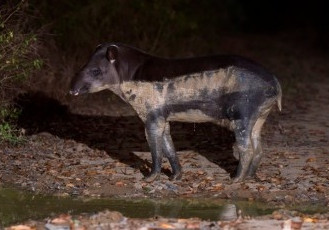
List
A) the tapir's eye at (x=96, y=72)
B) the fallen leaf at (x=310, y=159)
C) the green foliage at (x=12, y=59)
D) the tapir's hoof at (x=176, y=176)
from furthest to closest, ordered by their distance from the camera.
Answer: the green foliage at (x=12, y=59) → the fallen leaf at (x=310, y=159) → the tapir's hoof at (x=176, y=176) → the tapir's eye at (x=96, y=72)

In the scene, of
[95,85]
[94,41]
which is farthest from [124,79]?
[94,41]

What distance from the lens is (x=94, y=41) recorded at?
1970cm

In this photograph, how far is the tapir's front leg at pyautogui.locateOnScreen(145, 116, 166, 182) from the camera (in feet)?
35.9

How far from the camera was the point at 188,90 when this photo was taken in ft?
35.3

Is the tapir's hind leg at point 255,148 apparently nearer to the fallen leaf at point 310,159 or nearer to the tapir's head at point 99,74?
the fallen leaf at point 310,159

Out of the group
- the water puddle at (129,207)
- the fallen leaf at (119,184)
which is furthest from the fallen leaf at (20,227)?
the fallen leaf at (119,184)

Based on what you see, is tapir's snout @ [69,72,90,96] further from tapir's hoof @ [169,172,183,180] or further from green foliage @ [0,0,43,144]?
tapir's hoof @ [169,172,183,180]

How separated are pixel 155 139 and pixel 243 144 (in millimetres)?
1052

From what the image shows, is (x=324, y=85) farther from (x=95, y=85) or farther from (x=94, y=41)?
(x=95, y=85)

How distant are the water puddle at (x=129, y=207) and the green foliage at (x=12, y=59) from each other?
7.63ft

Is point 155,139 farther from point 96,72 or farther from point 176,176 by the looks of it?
point 96,72

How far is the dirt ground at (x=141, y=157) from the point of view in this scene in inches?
422

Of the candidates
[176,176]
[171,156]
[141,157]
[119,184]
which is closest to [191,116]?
[171,156]

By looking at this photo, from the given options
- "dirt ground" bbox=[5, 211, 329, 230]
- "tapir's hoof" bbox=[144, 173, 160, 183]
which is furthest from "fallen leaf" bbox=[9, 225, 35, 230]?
"tapir's hoof" bbox=[144, 173, 160, 183]
